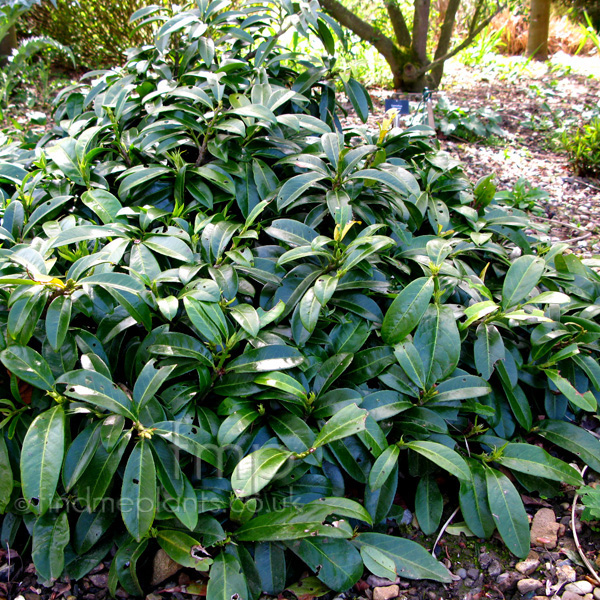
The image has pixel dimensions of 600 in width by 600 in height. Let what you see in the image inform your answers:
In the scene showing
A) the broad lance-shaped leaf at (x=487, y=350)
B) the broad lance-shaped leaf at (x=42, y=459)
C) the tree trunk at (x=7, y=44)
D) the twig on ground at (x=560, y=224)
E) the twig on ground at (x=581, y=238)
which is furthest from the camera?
the tree trunk at (x=7, y=44)

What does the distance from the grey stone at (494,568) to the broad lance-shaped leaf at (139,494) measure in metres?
0.97

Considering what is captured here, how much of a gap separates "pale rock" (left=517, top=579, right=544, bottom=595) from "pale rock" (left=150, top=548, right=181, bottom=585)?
3.12ft

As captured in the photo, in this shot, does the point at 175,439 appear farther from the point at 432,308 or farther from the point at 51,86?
the point at 51,86

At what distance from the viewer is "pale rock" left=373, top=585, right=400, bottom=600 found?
53.6 inches

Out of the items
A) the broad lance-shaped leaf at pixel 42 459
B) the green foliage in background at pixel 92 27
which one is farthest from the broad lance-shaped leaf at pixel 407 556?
the green foliage in background at pixel 92 27

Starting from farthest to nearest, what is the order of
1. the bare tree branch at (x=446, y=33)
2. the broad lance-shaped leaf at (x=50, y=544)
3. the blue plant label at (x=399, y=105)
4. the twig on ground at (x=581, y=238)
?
the bare tree branch at (x=446, y=33) < the blue plant label at (x=399, y=105) < the twig on ground at (x=581, y=238) < the broad lance-shaped leaf at (x=50, y=544)

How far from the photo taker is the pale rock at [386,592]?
1362 millimetres

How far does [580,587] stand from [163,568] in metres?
1.16

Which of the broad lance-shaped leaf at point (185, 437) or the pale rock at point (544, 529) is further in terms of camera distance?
the pale rock at point (544, 529)

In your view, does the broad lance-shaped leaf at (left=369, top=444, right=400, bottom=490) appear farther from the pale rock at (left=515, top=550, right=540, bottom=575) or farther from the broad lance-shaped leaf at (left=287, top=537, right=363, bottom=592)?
the pale rock at (left=515, top=550, right=540, bottom=575)

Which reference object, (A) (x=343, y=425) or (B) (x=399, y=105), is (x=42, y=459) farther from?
(B) (x=399, y=105)

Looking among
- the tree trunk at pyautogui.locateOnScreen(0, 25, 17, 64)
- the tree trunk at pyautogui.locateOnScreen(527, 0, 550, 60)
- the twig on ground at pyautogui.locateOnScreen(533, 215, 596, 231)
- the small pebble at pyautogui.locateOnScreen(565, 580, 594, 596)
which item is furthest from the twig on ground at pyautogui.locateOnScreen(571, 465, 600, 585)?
the tree trunk at pyautogui.locateOnScreen(527, 0, 550, 60)

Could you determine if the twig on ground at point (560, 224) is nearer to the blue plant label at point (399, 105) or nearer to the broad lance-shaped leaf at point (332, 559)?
the blue plant label at point (399, 105)


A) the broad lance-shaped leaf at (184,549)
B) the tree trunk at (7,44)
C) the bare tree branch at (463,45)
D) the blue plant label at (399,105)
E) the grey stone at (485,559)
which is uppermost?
the tree trunk at (7,44)
